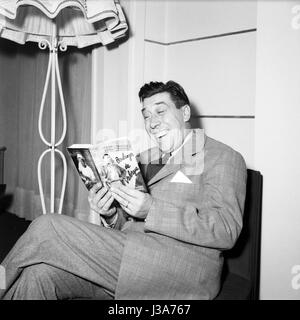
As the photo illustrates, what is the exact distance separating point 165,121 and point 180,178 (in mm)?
265

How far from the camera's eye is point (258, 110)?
1618 millimetres

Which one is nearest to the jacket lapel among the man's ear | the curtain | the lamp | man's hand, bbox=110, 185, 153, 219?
the man's ear

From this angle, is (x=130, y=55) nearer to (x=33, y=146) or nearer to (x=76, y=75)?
(x=76, y=75)

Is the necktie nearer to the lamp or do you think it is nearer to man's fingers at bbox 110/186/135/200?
man's fingers at bbox 110/186/135/200

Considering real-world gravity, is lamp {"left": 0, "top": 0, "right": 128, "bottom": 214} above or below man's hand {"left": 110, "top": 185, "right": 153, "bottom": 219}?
above

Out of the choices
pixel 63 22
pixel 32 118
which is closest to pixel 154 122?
pixel 63 22

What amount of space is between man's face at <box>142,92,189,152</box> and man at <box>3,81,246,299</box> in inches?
8.0

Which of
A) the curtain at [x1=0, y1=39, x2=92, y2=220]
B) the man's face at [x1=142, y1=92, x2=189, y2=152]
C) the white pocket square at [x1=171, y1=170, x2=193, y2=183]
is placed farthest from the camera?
the curtain at [x1=0, y1=39, x2=92, y2=220]

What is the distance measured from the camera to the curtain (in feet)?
8.56

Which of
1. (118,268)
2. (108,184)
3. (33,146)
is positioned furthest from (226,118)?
(33,146)

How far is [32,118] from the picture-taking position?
319 cm

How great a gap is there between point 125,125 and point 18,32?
75cm

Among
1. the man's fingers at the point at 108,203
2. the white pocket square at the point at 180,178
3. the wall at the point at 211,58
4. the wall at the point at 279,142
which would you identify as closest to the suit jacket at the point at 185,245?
the white pocket square at the point at 180,178

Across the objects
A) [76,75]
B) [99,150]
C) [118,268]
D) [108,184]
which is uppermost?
Result: [76,75]
